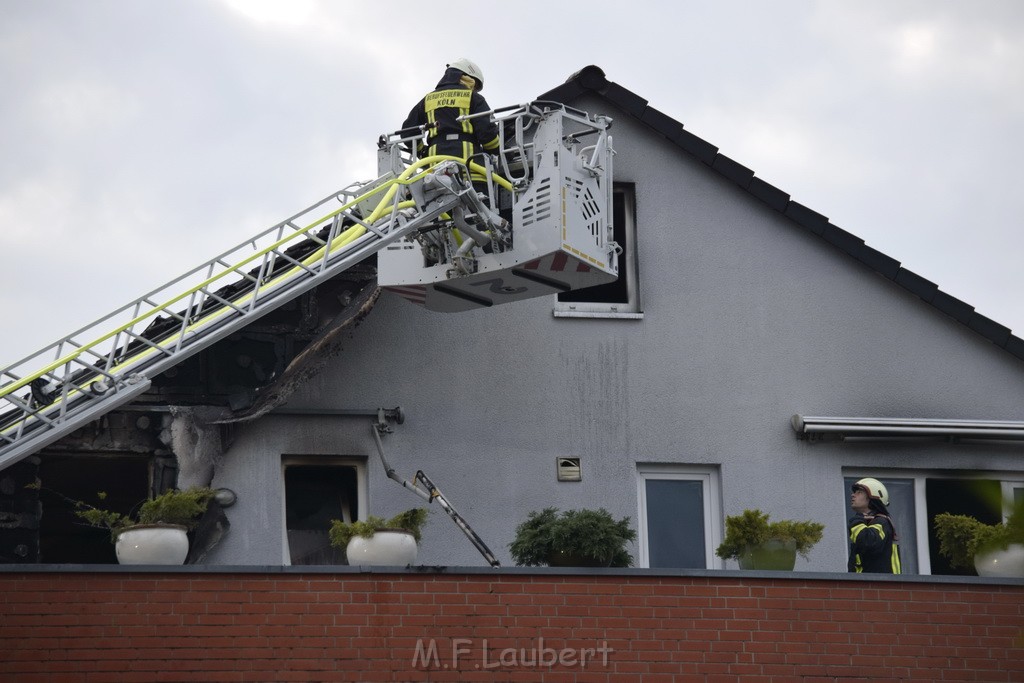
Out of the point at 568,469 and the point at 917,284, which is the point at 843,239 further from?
the point at 568,469

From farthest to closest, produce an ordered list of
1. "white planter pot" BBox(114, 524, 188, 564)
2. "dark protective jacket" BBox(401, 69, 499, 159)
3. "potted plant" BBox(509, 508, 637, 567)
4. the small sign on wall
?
1. the small sign on wall
2. "dark protective jacket" BBox(401, 69, 499, 159)
3. "potted plant" BBox(509, 508, 637, 567)
4. "white planter pot" BBox(114, 524, 188, 564)

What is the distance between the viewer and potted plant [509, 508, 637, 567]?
13.9 m

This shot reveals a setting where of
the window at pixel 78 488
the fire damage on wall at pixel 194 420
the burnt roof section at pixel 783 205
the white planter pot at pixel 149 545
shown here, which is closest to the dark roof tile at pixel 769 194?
the burnt roof section at pixel 783 205

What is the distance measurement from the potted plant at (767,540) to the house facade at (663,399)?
2030mm

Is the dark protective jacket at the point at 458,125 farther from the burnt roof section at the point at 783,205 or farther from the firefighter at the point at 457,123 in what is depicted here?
the burnt roof section at the point at 783,205

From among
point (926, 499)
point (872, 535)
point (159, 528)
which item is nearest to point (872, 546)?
point (872, 535)

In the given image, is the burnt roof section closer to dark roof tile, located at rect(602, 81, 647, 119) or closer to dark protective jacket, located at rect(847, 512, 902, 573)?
dark roof tile, located at rect(602, 81, 647, 119)

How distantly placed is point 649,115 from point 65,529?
6.56m

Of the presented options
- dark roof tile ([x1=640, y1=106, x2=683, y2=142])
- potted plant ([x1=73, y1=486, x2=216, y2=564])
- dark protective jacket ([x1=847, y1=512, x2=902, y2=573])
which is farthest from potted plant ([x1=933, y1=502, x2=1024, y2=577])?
potted plant ([x1=73, y1=486, x2=216, y2=564])

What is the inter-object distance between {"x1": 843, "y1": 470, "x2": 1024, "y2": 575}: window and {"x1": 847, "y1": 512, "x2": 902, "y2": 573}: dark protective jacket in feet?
7.19

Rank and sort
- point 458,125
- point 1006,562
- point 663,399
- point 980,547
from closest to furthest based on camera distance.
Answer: point 1006,562 < point 980,547 < point 458,125 < point 663,399

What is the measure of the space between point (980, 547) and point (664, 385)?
3.32 metres

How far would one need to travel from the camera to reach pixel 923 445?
16.8 m

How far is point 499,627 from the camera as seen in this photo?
43.3 ft
